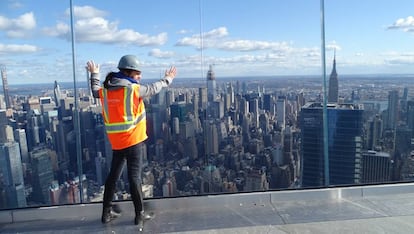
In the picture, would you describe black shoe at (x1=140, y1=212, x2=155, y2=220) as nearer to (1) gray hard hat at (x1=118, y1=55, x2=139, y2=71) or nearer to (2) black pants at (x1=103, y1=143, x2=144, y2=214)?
(2) black pants at (x1=103, y1=143, x2=144, y2=214)

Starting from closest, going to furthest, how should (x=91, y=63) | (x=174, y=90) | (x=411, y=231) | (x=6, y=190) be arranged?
1. (x=411, y=231)
2. (x=91, y=63)
3. (x=6, y=190)
4. (x=174, y=90)

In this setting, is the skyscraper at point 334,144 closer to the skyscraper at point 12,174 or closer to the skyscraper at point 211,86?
the skyscraper at point 211,86

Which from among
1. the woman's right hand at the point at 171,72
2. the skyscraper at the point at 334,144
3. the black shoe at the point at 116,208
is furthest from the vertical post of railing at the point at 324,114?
the black shoe at the point at 116,208

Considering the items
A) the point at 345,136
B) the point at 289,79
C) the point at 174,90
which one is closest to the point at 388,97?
the point at 345,136

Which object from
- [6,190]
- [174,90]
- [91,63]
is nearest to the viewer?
[91,63]

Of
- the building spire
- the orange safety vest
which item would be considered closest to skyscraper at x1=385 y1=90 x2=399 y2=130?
the building spire

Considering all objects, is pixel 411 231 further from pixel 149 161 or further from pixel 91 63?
pixel 91 63
